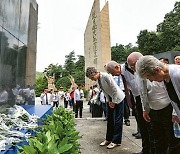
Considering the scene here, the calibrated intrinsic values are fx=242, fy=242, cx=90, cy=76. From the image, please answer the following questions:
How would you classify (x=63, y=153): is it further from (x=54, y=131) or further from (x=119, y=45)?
(x=119, y=45)

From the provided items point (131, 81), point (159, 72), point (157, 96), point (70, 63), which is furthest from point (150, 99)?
point (70, 63)

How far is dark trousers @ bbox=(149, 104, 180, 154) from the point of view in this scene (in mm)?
2766

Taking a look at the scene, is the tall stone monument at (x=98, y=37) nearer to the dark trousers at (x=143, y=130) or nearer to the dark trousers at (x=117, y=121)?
the dark trousers at (x=117, y=121)

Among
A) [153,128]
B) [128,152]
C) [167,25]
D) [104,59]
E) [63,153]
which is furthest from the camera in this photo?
[167,25]

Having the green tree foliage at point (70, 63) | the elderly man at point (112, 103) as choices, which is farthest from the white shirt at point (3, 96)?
the green tree foliage at point (70, 63)

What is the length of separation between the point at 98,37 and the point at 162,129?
60.4 ft

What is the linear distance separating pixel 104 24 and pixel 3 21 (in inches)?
703

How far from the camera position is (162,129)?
9.52ft

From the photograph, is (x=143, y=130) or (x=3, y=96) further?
(x=3, y=96)

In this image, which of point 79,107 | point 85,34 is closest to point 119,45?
point 85,34

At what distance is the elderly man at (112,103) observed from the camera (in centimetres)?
400

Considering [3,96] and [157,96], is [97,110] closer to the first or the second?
[3,96]

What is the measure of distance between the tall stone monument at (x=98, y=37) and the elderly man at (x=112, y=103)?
15976mm

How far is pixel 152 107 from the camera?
9.74 ft
